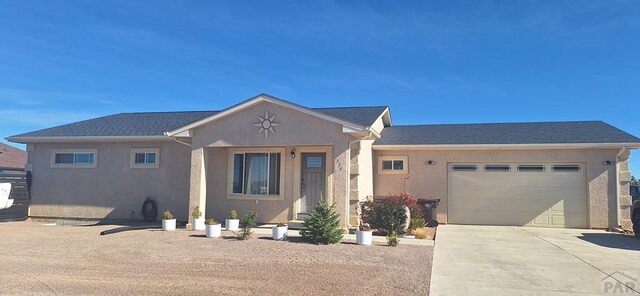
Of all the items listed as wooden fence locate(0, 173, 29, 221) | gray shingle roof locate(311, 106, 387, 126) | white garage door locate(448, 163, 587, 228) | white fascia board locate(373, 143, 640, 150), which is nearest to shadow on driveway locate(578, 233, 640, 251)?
white garage door locate(448, 163, 587, 228)

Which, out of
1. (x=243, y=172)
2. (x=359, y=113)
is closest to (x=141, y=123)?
(x=243, y=172)

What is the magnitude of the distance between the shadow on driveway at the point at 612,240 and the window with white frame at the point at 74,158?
15606mm

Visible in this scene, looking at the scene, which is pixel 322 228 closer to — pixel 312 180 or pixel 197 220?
pixel 312 180

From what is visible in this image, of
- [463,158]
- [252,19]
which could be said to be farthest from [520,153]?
[252,19]

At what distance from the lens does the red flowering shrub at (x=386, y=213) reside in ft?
39.8

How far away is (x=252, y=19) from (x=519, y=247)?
400 inches

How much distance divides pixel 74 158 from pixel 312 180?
28.4 feet

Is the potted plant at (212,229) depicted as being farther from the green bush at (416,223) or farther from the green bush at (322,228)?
the green bush at (416,223)

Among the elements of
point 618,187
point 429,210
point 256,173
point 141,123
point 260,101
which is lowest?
point 429,210

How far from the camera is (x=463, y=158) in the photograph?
1591 centimetres

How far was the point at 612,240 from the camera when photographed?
12.1m

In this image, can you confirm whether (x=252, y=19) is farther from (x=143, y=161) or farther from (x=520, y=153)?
(x=520, y=153)

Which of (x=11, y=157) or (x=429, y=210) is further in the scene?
(x=11, y=157)

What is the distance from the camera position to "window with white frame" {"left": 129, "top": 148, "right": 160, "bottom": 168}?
15.8m
